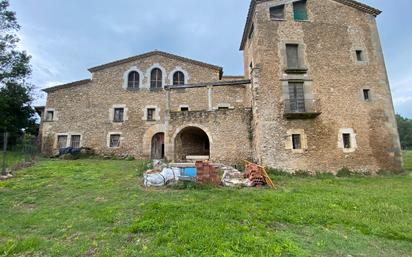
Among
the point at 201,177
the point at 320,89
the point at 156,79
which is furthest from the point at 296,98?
the point at 156,79

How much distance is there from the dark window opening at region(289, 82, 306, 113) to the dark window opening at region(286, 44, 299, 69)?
1.18m

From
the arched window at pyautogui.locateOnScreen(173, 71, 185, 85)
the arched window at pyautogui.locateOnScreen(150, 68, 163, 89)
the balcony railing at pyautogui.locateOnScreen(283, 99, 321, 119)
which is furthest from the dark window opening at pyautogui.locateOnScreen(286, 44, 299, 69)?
the arched window at pyautogui.locateOnScreen(150, 68, 163, 89)

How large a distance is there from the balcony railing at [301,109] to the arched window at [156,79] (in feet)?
35.7

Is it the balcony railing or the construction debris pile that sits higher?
the balcony railing

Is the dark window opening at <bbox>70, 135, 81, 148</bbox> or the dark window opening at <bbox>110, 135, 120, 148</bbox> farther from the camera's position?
the dark window opening at <bbox>70, 135, 81, 148</bbox>

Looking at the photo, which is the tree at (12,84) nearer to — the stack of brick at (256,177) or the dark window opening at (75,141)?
the dark window opening at (75,141)

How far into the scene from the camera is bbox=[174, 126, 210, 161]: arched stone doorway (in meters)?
14.2

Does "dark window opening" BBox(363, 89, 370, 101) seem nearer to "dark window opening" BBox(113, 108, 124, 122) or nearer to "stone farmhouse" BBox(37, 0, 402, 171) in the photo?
"stone farmhouse" BBox(37, 0, 402, 171)

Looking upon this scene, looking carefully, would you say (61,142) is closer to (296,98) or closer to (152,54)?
(152,54)

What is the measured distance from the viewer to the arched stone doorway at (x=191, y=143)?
14.2 m

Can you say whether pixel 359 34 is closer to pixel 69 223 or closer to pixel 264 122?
pixel 264 122

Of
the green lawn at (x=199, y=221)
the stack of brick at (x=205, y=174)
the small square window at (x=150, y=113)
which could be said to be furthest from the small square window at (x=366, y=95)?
the small square window at (x=150, y=113)

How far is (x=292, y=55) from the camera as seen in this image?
42.2ft

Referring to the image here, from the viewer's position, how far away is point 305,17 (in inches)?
525
